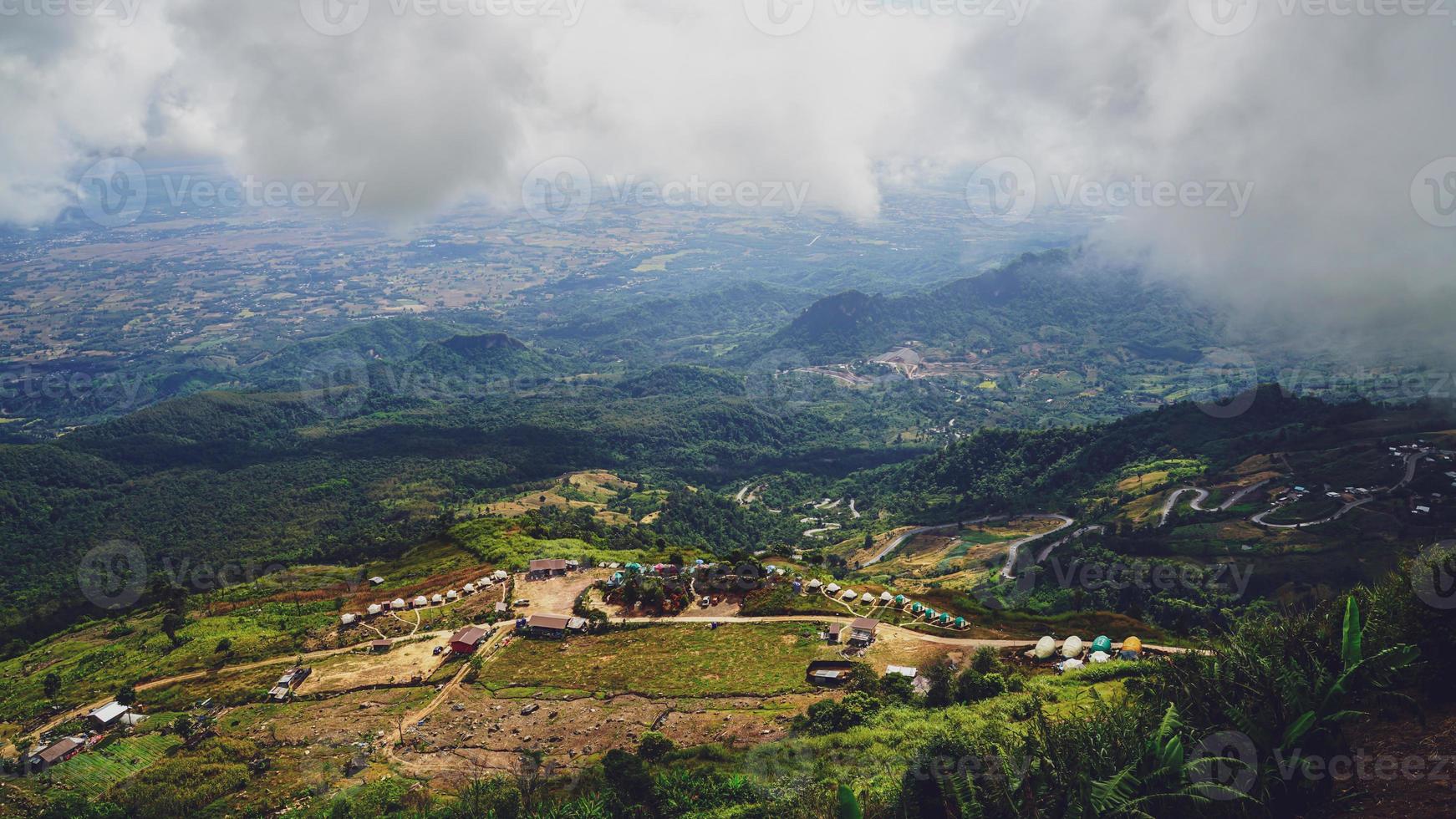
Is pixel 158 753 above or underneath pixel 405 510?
above

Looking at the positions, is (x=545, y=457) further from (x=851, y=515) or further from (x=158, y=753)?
(x=158, y=753)

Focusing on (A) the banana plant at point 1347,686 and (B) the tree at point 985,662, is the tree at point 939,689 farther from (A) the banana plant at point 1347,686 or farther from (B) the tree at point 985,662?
(A) the banana plant at point 1347,686

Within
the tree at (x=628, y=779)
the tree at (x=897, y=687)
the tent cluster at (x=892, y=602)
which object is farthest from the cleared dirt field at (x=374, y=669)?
the tree at (x=897, y=687)

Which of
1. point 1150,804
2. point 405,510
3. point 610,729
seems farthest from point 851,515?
point 1150,804

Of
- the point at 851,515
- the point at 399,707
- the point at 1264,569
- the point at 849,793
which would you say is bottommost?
the point at 851,515

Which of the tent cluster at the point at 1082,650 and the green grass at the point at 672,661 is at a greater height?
the tent cluster at the point at 1082,650

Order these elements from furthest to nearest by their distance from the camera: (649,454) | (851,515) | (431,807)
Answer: (649,454) → (851,515) → (431,807)

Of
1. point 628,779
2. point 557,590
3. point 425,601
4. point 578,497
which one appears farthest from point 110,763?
point 578,497
